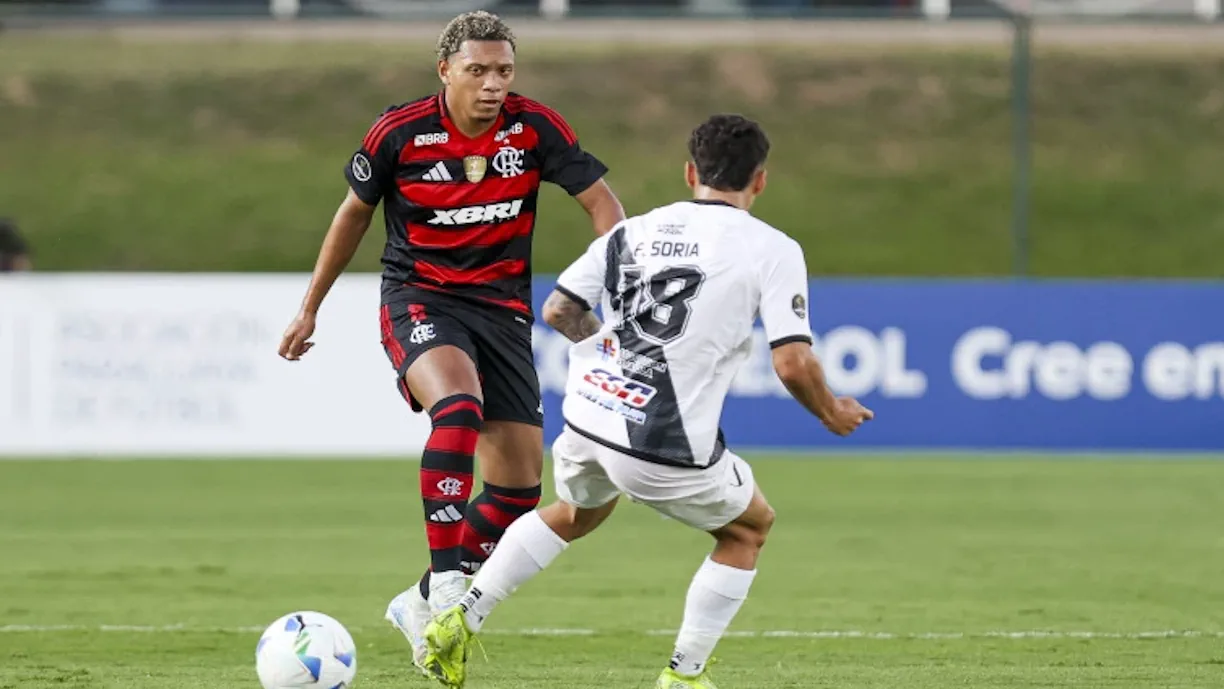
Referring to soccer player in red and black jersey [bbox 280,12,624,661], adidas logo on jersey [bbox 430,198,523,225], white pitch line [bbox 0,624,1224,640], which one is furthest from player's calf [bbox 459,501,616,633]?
white pitch line [bbox 0,624,1224,640]

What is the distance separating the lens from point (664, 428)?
579cm

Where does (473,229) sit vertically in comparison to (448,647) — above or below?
above

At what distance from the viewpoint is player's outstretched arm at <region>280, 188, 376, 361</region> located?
698 cm

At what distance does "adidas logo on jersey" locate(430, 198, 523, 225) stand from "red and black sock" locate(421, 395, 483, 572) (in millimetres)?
760

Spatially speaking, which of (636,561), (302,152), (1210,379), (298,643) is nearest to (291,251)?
(302,152)

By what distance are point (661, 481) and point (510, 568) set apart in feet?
2.01

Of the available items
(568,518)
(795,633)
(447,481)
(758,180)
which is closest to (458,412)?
(447,481)

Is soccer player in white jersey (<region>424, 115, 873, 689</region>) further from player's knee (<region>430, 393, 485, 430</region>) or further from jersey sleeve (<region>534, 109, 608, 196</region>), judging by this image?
jersey sleeve (<region>534, 109, 608, 196</region>)

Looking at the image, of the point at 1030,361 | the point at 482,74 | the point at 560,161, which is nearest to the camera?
the point at 482,74

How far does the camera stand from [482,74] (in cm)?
680

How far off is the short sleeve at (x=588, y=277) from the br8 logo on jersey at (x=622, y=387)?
21cm

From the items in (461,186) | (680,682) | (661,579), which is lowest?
(661,579)

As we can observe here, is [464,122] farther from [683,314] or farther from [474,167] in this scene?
[683,314]

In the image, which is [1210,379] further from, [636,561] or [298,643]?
[298,643]
